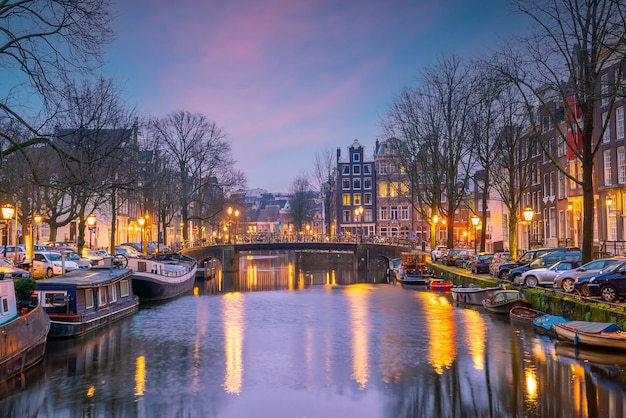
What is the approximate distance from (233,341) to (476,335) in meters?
11.0

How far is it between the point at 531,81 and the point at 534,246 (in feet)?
123

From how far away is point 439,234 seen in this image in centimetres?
10331

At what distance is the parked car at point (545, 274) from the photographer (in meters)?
34.6

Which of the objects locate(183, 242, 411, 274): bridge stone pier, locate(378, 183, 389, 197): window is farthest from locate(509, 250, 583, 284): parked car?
locate(378, 183, 389, 197): window

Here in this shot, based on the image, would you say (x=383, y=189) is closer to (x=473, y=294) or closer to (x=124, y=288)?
(x=473, y=294)

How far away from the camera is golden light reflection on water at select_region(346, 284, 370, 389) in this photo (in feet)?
71.7

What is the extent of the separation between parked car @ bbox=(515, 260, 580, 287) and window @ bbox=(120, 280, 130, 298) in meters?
23.2

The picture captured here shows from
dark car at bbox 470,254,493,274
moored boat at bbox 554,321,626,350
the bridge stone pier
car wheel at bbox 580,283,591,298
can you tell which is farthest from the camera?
the bridge stone pier

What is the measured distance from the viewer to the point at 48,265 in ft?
139

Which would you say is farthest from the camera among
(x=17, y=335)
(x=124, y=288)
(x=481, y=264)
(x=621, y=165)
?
(x=621, y=165)

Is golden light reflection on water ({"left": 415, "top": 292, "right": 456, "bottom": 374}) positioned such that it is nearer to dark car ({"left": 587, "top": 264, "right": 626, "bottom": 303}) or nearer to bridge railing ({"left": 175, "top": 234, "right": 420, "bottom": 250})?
dark car ({"left": 587, "top": 264, "right": 626, "bottom": 303})

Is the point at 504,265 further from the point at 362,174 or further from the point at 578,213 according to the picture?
the point at 362,174

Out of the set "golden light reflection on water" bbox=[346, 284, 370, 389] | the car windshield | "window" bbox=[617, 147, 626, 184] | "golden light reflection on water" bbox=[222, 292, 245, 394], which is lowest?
"golden light reflection on water" bbox=[222, 292, 245, 394]

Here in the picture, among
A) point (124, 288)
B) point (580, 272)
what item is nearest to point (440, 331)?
point (580, 272)
